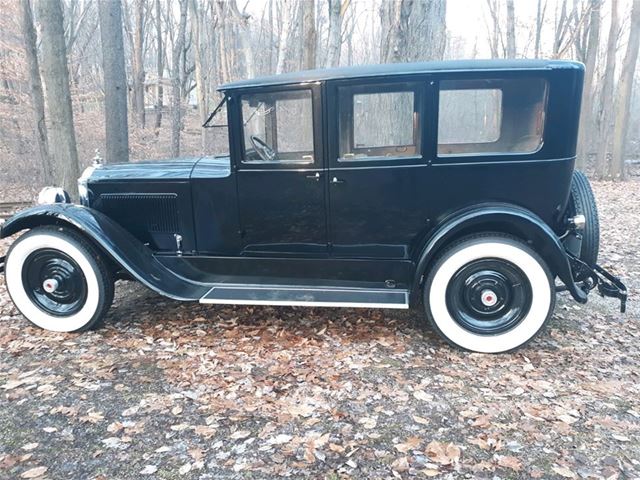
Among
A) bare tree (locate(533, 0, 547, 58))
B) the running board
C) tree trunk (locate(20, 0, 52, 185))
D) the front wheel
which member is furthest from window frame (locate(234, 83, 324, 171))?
bare tree (locate(533, 0, 547, 58))

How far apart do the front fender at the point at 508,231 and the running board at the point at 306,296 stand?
264 millimetres

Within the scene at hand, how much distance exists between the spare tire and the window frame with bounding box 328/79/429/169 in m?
1.36

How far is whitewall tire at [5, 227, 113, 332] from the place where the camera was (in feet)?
12.8

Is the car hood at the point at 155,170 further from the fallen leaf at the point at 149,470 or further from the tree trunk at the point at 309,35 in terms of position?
the tree trunk at the point at 309,35

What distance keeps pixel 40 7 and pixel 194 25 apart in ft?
37.4

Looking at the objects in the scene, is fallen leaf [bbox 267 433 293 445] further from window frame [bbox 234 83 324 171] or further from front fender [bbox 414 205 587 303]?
window frame [bbox 234 83 324 171]

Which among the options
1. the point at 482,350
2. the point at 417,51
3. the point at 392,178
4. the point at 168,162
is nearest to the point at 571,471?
the point at 482,350

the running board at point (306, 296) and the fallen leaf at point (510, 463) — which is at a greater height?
the running board at point (306, 296)

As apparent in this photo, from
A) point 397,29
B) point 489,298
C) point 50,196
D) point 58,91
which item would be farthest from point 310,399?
point 58,91

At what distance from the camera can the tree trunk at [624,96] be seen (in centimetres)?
1334

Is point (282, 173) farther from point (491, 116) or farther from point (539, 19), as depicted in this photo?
point (539, 19)

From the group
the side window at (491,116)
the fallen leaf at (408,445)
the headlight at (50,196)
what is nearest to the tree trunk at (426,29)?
the side window at (491,116)

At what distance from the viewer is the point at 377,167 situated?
3.63 metres

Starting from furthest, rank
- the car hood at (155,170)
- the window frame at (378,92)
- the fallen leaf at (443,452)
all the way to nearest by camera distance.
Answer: the car hood at (155,170), the window frame at (378,92), the fallen leaf at (443,452)
